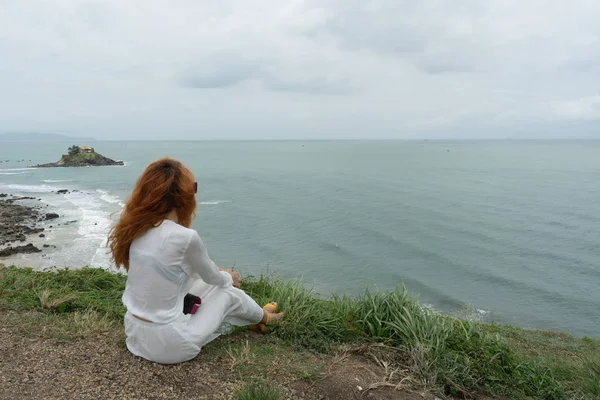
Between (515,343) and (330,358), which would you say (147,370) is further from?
(515,343)

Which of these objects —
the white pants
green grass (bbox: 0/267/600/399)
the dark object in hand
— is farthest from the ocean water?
the dark object in hand

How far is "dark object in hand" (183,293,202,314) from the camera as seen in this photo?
3867 mm

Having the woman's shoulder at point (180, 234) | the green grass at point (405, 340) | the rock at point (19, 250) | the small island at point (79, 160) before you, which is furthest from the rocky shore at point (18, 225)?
the small island at point (79, 160)

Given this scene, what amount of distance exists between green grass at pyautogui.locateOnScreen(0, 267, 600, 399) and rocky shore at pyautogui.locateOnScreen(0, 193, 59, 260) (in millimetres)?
18622

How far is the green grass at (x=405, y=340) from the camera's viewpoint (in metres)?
4.36

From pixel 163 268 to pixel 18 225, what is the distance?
97.5ft

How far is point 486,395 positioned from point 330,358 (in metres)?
1.69

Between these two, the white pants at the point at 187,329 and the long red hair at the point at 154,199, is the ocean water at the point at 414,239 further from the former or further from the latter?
the long red hair at the point at 154,199

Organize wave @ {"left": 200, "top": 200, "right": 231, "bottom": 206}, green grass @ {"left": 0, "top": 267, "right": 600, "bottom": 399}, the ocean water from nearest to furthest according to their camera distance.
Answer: green grass @ {"left": 0, "top": 267, "right": 600, "bottom": 399}
the ocean water
wave @ {"left": 200, "top": 200, "right": 231, "bottom": 206}

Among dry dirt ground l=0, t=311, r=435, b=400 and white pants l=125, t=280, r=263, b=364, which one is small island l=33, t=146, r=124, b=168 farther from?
white pants l=125, t=280, r=263, b=364

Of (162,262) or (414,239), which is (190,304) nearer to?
(162,262)

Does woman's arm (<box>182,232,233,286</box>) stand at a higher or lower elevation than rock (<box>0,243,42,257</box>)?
higher

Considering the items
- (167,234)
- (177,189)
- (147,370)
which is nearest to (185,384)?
(147,370)

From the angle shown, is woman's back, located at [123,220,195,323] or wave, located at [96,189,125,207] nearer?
woman's back, located at [123,220,195,323]
